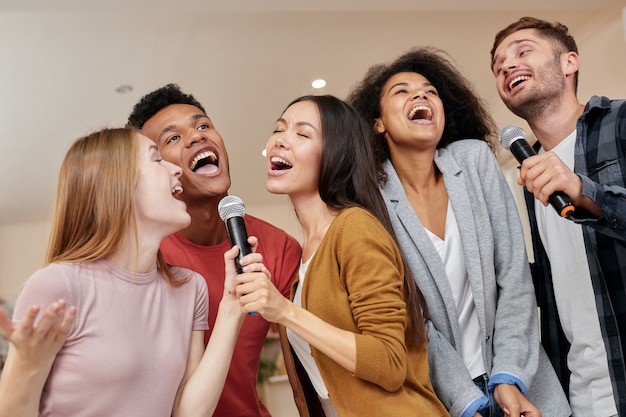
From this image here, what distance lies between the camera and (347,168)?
1.63 metres

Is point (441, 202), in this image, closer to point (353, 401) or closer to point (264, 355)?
point (353, 401)

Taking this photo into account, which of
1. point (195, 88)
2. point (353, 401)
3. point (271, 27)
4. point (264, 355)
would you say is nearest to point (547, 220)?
point (353, 401)

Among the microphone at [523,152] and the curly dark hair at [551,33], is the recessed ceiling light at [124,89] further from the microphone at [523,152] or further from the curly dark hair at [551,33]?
the microphone at [523,152]

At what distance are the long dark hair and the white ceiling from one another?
1.83 meters

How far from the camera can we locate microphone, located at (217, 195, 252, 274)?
1307 mm

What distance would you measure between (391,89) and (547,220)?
1.93ft

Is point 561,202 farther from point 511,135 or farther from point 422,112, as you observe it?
point 422,112

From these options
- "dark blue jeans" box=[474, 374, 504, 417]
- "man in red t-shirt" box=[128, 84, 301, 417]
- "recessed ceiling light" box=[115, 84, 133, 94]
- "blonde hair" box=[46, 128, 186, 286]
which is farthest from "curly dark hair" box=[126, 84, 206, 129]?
"recessed ceiling light" box=[115, 84, 133, 94]

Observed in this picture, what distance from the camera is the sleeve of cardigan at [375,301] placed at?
4.18 feet

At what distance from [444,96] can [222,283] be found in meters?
Answer: 0.92

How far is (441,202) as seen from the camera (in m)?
1.79

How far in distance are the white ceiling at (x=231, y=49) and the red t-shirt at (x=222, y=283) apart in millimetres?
1719

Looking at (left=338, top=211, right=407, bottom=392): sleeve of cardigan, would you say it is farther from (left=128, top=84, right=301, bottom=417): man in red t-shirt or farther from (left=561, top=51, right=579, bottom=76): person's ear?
(left=561, top=51, right=579, bottom=76): person's ear

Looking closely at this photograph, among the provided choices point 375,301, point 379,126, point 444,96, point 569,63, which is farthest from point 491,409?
point 569,63
